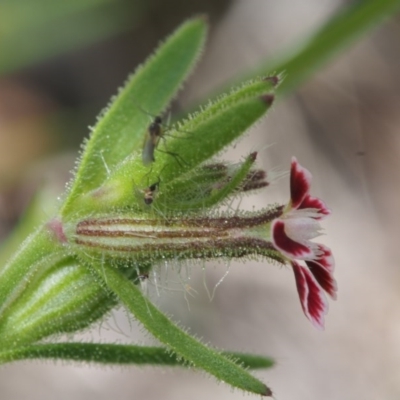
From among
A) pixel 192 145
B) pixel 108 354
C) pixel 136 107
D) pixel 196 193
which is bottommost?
pixel 108 354

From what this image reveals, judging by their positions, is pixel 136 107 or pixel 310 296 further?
pixel 136 107

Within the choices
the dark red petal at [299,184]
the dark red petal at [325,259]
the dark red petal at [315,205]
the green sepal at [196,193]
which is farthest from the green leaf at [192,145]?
the dark red petal at [325,259]

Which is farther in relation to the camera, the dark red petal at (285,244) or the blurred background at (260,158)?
the blurred background at (260,158)

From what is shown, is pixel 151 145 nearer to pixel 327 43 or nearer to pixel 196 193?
pixel 196 193

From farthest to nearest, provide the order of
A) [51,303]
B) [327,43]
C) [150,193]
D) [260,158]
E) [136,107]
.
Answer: [260,158], [327,43], [136,107], [51,303], [150,193]

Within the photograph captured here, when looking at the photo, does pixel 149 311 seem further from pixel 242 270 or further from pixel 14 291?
pixel 242 270

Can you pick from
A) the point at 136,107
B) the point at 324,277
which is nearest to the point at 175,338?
the point at 324,277

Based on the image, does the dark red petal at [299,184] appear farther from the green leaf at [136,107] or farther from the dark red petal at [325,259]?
the green leaf at [136,107]

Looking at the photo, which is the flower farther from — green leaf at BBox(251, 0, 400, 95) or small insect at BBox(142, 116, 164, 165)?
green leaf at BBox(251, 0, 400, 95)
